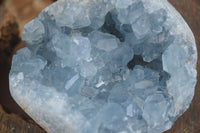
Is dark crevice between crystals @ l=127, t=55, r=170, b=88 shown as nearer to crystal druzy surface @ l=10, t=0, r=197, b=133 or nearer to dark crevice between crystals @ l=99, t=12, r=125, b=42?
crystal druzy surface @ l=10, t=0, r=197, b=133

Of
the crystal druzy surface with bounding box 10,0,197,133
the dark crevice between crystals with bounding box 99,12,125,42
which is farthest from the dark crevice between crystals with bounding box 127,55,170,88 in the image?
the dark crevice between crystals with bounding box 99,12,125,42

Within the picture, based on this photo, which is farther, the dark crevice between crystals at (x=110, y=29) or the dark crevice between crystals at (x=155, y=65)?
the dark crevice between crystals at (x=110, y=29)

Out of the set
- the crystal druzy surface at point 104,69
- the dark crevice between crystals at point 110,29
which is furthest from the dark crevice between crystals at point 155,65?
the dark crevice between crystals at point 110,29

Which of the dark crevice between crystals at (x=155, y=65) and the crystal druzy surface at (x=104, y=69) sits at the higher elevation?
the crystal druzy surface at (x=104, y=69)

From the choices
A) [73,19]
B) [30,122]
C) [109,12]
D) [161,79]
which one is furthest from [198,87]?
[30,122]

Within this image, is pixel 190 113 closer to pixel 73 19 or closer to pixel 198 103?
pixel 198 103

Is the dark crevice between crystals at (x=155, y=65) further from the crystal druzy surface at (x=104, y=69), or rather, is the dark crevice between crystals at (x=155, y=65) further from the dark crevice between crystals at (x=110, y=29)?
the dark crevice between crystals at (x=110, y=29)

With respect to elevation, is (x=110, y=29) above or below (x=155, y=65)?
above

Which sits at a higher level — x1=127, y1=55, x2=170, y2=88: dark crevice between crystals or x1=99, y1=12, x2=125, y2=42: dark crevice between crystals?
x1=99, y1=12, x2=125, y2=42: dark crevice between crystals

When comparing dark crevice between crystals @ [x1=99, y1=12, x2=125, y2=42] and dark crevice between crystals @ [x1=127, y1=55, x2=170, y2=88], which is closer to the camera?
dark crevice between crystals @ [x1=127, y1=55, x2=170, y2=88]
